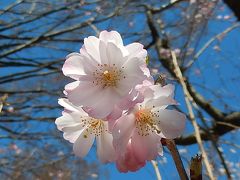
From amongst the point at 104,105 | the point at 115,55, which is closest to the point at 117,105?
the point at 104,105

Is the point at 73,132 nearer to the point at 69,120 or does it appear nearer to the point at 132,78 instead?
the point at 69,120

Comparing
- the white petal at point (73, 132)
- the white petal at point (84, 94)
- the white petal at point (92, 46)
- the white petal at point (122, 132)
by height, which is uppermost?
the white petal at point (92, 46)

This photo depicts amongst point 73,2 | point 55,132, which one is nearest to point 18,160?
point 55,132

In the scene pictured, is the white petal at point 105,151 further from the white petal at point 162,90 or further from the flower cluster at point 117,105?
the white petal at point 162,90

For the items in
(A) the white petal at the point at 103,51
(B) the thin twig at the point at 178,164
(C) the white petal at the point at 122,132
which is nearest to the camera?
(B) the thin twig at the point at 178,164

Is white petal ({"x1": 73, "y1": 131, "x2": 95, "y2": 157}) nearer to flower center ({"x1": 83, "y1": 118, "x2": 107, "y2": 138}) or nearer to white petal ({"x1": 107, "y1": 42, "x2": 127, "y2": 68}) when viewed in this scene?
flower center ({"x1": 83, "y1": 118, "x2": 107, "y2": 138})

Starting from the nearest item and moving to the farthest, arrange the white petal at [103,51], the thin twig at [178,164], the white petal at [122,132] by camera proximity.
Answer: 1. the thin twig at [178,164]
2. the white petal at [122,132]
3. the white petal at [103,51]

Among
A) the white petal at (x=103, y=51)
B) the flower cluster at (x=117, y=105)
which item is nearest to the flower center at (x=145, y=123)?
the flower cluster at (x=117, y=105)

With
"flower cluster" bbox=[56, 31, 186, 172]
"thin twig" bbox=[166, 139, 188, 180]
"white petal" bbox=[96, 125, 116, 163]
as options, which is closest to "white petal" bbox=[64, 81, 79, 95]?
"flower cluster" bbox=[56, 31, 186, 172]
